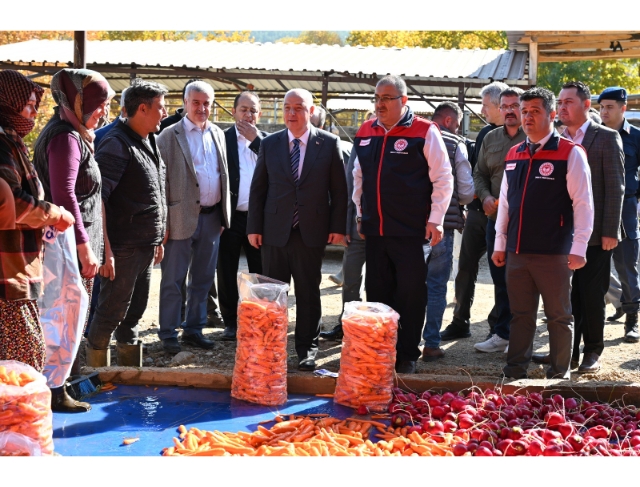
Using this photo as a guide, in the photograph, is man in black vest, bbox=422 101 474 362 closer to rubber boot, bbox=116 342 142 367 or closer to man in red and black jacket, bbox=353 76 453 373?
man in red and black jacket, bbox=353 76 453 373

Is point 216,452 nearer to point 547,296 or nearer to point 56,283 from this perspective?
point 56,283

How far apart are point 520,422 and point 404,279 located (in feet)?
5.10

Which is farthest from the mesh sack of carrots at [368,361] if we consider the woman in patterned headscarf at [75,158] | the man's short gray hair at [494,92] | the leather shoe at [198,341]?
the man's short gray hair at [494,92]

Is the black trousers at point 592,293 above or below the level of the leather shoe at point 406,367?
above

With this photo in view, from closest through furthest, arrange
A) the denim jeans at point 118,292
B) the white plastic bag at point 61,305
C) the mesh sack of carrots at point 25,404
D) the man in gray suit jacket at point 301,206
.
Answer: the mesh sack of carrots at point 25,404, the white plastic bag at point 61,305, the denim jeans at point 118,292, the man in gray suit jacket at point 301,206

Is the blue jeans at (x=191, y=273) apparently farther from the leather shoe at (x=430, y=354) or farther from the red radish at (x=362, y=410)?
the red radish at (x=362, y=410)

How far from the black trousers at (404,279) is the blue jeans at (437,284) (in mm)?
632

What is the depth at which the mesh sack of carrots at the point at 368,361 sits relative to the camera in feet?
15.6

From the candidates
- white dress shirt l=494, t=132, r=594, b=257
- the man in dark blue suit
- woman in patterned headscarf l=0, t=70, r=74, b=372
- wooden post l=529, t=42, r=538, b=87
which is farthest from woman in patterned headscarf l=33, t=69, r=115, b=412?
wooden post l=529, t=42, r=538, b=87

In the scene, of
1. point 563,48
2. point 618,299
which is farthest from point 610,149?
point 563,48

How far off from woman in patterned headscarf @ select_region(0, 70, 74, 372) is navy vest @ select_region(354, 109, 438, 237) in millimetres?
2483

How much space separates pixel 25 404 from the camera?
3.29m

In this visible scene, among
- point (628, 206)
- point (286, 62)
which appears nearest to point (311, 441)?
point (628, 206)

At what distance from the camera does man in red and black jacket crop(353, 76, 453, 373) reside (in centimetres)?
548
